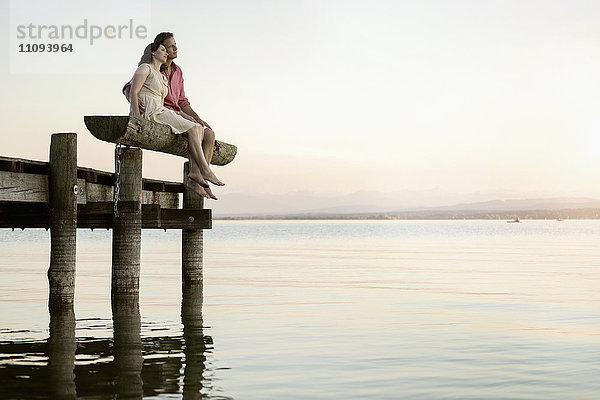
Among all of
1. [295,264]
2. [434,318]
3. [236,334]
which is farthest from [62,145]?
[295,264]

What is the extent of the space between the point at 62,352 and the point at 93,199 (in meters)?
3.76

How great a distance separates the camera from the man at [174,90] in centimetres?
1373

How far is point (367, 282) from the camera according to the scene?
23469 millimetres

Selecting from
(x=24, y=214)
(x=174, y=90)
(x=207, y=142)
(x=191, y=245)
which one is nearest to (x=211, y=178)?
(x=207, y=142)

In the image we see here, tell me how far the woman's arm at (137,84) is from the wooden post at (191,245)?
12.0ft

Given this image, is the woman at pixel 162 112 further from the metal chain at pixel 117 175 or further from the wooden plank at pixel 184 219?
the wooden plank at pixel 184 219

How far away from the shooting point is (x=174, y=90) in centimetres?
1426

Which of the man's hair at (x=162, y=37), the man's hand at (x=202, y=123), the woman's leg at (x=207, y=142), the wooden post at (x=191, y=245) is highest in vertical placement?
the man's hair at (x=162, y=37)

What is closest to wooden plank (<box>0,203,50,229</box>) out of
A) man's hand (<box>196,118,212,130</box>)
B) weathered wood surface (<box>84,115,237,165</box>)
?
weathered wood surface (<box>84,115,237,165</box>)

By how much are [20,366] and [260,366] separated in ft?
8.57

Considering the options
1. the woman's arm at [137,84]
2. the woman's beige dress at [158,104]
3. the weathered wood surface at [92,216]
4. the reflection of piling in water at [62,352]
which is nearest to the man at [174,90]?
the woman's beige dress at [158,104]

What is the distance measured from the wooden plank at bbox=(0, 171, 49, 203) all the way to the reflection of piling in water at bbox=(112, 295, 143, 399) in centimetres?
218

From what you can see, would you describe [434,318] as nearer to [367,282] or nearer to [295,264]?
[367,282]

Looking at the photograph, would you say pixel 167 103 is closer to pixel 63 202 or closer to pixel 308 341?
pixel 63 202
